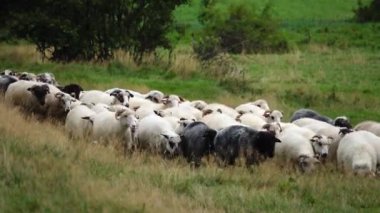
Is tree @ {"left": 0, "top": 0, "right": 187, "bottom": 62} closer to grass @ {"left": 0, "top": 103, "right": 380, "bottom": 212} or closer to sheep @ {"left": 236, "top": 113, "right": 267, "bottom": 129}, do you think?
sheep @ {"left": 236, "top": 113, "right": 267, "bottom": 129}

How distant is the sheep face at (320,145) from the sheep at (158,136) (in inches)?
111

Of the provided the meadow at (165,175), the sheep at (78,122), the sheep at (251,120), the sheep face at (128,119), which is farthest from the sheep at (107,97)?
the sheep at (251,120)

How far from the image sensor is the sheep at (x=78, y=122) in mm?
15906

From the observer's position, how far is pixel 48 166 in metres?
10.3

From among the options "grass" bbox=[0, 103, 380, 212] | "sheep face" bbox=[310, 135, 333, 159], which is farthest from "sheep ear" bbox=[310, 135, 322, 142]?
"grass" bbox=[0, 103, 380, 212]

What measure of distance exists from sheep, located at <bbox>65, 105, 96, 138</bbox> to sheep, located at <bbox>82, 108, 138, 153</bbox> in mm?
→ 201

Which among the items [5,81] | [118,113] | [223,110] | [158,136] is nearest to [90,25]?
[5,81]

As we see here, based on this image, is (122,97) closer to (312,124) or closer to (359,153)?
(312,124)

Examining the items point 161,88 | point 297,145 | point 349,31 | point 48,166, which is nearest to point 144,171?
point 48,166

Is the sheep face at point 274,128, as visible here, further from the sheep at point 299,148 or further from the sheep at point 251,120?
the sheep at point 251,120

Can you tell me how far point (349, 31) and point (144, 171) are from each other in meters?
47.4

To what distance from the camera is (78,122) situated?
16359mm

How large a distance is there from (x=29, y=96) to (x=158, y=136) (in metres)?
4.96

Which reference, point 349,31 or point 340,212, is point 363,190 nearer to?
point 340,212
